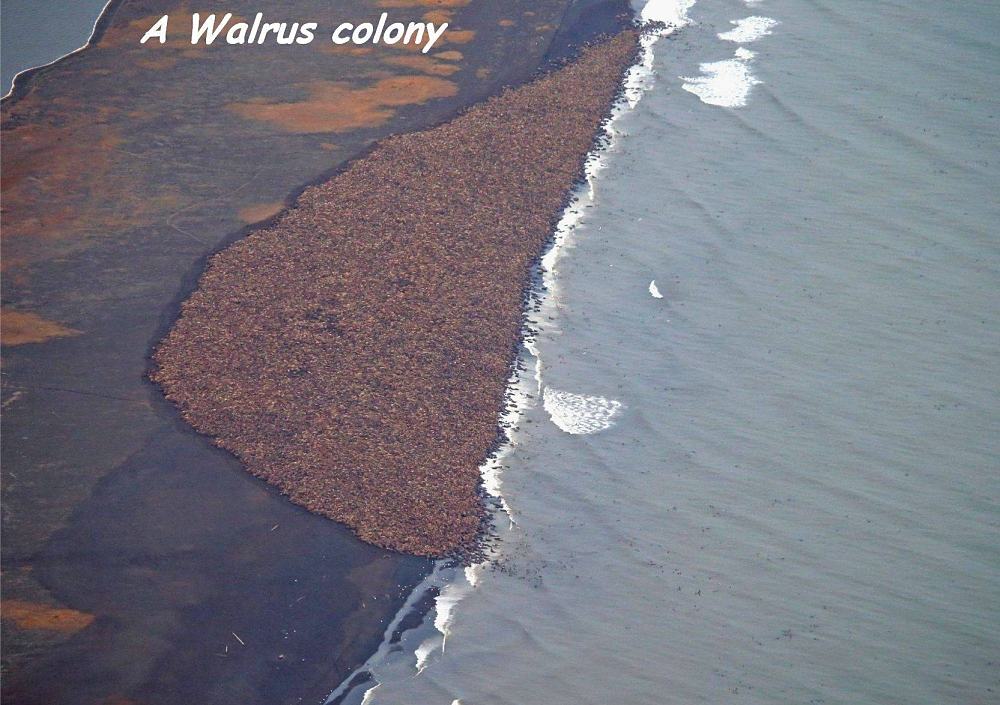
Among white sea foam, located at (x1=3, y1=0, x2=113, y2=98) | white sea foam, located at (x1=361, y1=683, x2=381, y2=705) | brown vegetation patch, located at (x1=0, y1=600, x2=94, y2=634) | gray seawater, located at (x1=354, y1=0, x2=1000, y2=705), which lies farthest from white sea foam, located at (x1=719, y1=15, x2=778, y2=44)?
brown vegetation patch, located at (x1=0, y1=600, x2=94, y2=634)

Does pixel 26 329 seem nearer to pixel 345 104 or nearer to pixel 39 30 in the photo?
pixel 345 104

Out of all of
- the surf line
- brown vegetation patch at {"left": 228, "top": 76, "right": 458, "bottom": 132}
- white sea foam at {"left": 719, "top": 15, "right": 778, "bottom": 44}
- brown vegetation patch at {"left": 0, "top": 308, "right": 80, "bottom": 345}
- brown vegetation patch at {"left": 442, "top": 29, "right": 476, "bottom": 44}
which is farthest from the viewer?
white sea foam at {"left": 719, "top": 15, "right": 778, "bottom": 44}

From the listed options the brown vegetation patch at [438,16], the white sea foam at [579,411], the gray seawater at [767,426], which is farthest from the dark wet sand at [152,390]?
the white sea foam at [579,411]

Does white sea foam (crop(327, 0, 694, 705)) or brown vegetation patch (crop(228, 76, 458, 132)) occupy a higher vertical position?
brown vegetation patch (crop(228, 76, 458, 132))

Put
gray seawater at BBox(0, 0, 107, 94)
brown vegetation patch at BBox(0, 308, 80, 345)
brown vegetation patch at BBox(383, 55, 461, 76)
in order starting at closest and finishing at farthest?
brown vegetation patch at BBox(0, 308, 80, 345), gray seawater at BBox(0, 0, 107, 94), brown vegetation patch at BBox(383, 55, 461, 76)

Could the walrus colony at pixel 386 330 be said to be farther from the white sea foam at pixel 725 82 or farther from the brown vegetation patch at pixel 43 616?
the white sea foam at pixel 725 82

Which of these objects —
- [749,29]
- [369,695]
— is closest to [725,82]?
[749,29]

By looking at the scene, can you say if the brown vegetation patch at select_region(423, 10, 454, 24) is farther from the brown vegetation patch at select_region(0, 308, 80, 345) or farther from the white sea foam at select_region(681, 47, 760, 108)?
the brown vegetation patch at select_region(0, 308, 80, 345)

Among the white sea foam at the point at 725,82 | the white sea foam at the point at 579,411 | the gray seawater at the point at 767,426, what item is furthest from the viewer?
the white sea foam at the point at 725,82
